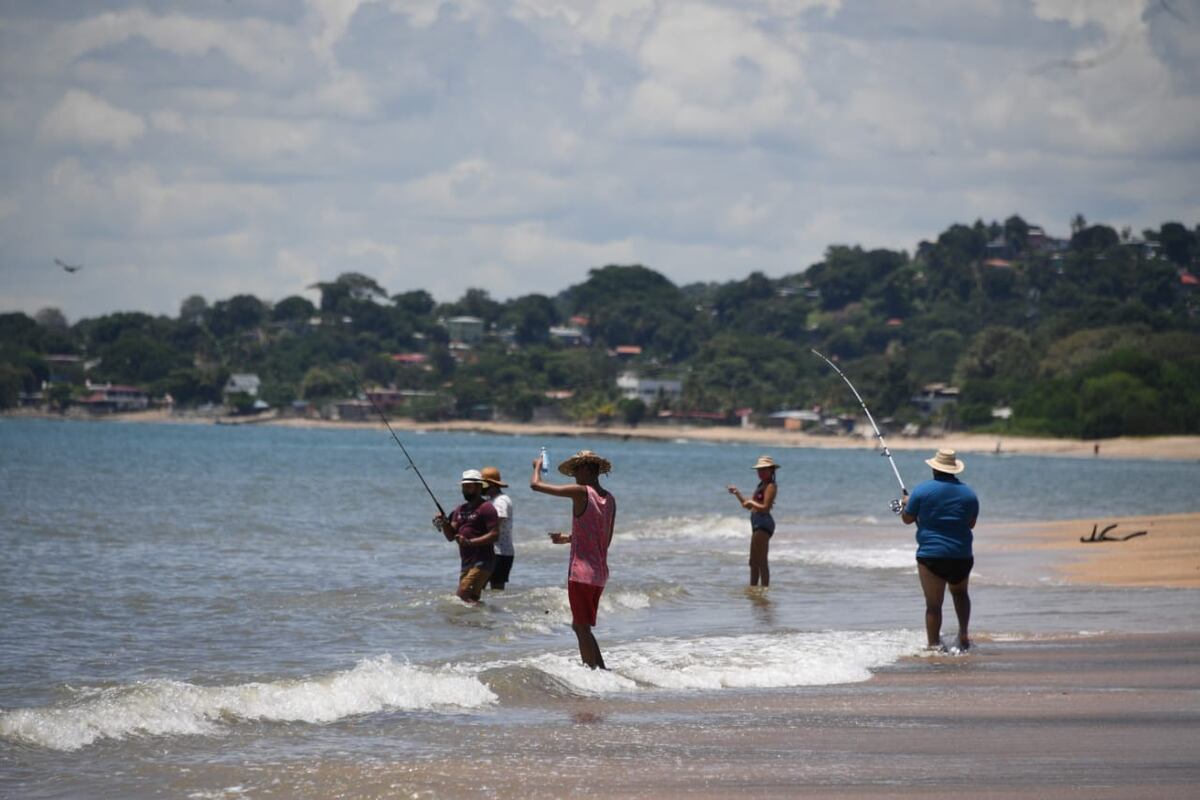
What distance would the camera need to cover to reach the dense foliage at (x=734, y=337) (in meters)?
128

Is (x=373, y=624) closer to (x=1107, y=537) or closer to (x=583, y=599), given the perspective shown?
(x=583, y=599)

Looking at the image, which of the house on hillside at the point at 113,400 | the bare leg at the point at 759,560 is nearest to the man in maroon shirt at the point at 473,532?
the bare leg at the point at 759,560

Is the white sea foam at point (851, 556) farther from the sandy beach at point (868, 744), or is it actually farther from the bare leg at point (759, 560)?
the sandy beach at point (868, 744)

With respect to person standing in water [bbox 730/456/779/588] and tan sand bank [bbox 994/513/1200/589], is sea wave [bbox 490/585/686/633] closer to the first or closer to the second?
person standing in water [bbox 730/456/779/588]

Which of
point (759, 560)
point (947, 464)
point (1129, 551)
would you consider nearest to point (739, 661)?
point (947, 464)

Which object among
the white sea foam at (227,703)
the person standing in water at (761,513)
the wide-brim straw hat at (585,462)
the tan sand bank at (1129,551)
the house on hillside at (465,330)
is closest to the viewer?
the white sea foam at (227,703)

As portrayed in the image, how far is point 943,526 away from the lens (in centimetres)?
1130

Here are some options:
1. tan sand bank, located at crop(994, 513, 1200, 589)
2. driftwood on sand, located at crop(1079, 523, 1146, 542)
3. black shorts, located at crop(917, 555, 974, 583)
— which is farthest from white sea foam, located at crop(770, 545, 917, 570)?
black shorts, located at crop(917, 555, 974, 583)

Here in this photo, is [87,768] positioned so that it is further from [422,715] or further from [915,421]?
[915,421]

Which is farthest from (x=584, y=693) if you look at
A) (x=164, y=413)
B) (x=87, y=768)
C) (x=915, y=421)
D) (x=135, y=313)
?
(x=135, y=313)

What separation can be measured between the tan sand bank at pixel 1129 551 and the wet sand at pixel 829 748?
7.31 m

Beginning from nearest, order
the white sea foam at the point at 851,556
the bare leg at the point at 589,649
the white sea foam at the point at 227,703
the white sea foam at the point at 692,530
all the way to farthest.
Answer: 1. the white sea foam at the point at 227,703
2. the bare leg at the point at 589,649
3. the white sea foam at the point at 851,556
4. the white sea foam at the point at 692,530

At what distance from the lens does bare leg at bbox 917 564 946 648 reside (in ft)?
37.5

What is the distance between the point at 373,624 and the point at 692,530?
15424 millimetres
